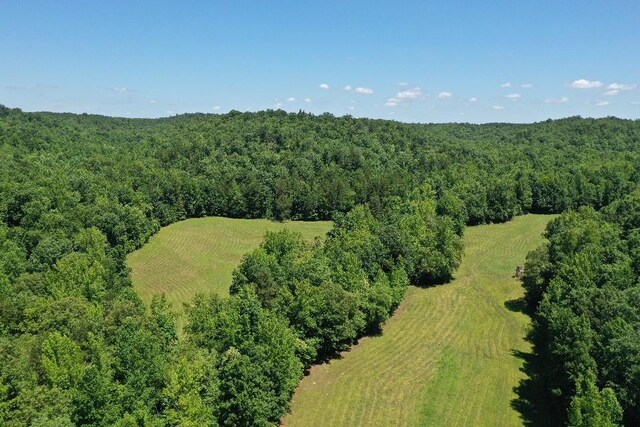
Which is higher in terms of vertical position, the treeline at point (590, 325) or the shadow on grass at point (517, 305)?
the treeline at point (590, 325)

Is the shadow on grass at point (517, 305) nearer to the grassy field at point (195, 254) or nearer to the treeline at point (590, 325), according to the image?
the treeline at point (590, 325)

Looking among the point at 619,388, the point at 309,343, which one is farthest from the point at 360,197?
the point at 619,388

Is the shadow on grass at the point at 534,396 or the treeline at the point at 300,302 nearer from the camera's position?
the treeline at the point at 300,302

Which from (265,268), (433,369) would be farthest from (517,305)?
(265,268)

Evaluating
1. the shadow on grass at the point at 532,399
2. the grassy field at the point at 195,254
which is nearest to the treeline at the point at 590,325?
the shadow on grass at the point at 532,399

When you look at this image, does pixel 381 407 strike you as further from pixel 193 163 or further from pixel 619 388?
pixel 193 163

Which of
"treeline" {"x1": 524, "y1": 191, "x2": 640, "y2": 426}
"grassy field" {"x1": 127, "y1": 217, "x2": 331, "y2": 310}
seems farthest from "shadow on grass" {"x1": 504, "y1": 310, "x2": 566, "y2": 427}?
"grassy field" {"x1": 127, "y1": 217, "x2": 331, "y2": 310}
